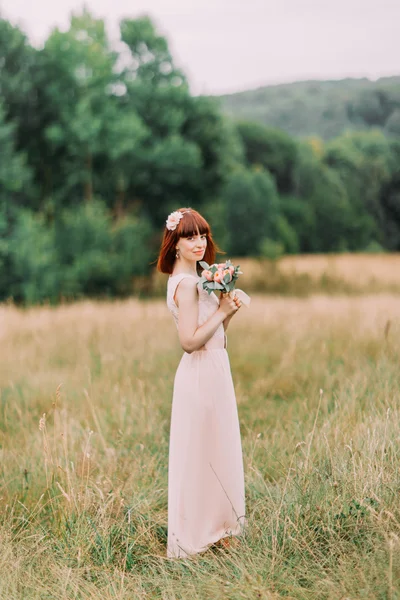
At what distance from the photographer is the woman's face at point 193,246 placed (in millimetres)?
3607

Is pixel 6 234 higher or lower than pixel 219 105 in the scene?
lower

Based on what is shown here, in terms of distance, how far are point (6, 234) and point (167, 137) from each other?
7.22 m

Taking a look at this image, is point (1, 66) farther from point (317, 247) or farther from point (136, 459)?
point (317, 247)

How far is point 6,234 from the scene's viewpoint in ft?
61.4

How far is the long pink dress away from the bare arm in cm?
6

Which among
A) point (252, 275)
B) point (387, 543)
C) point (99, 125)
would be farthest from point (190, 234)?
point (252, 275)

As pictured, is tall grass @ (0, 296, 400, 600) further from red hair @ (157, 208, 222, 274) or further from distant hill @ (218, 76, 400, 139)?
distant hill @ (218, 76, 400, 139)

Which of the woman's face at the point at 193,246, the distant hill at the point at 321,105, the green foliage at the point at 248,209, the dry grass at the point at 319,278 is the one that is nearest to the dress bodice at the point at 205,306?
the woman's face at the point at 193,246

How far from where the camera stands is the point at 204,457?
11.9 ft

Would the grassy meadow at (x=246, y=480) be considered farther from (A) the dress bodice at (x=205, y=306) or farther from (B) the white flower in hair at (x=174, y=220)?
(B) the white flower in hair at (x=174, y=220)

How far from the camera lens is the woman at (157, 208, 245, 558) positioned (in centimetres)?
358

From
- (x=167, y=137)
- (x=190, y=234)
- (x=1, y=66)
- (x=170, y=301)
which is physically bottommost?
(x=170, y=301)

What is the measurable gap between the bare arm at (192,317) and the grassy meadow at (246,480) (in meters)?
0.77

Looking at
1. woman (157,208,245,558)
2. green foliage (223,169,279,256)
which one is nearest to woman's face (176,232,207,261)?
woman (157,208,245,558)
